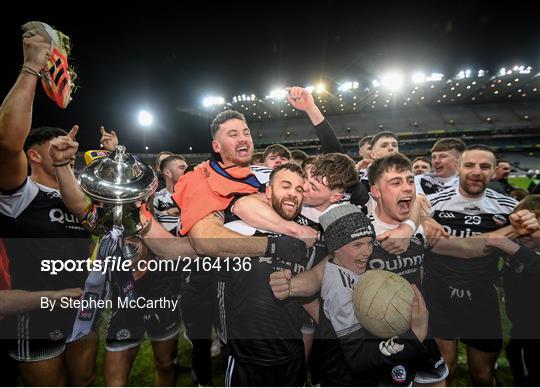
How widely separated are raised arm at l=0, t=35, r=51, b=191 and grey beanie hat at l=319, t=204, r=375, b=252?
6.35ft

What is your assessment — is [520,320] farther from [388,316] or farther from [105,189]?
[105,189]

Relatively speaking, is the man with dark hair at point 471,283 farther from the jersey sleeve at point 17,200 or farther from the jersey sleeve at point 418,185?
the jersey sleeve at point 17,200

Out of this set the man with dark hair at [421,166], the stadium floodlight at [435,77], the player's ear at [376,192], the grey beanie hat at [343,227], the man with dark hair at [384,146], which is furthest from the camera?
the stadium floodlight at [435,77]

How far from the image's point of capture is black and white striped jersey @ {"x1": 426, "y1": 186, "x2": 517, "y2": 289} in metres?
2.81

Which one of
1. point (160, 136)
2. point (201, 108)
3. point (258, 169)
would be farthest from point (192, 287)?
point (201, 108)

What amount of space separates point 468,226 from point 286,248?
2202 millimetres

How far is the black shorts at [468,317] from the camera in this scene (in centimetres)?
274

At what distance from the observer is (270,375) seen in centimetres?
179

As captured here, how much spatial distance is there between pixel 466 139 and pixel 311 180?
4308cm

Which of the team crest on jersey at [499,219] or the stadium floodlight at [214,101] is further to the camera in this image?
the stadium floodlight at [214,101]

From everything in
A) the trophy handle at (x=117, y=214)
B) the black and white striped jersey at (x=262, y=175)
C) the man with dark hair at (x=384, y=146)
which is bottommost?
the trophy handle at (x=117, y=214)

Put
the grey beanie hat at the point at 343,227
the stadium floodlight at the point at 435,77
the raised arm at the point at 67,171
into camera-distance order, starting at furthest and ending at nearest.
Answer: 1. the stadium floodlight at the point at 435,77
2. the raised arm at the point at 67,171
3. the grey beanie hat at the point at 343,227

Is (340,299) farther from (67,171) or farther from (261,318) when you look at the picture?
(67,171)

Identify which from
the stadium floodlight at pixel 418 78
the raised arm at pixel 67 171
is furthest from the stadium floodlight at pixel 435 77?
the raised arm at pixel 67 171
